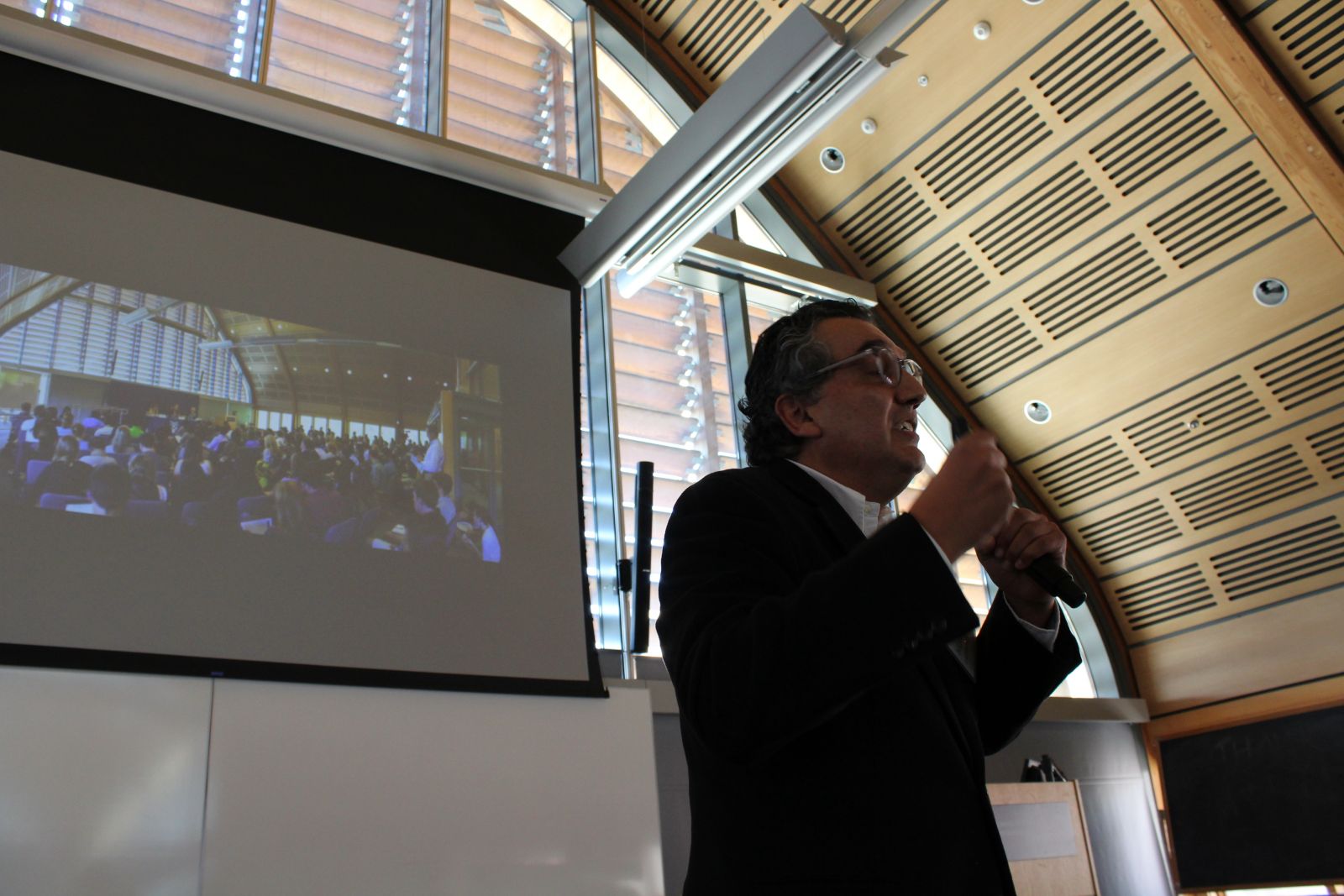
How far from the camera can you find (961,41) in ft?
16.5

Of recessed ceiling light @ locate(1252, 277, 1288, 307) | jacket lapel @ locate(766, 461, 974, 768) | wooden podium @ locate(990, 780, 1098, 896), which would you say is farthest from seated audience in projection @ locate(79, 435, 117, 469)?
recessed ceiling light @ locate(1252, 277, 1288, 307)

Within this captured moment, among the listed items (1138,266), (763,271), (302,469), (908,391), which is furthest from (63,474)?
(1138,266)

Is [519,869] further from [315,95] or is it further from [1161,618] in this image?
[1161,618]

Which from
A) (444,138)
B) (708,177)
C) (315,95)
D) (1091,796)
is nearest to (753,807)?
(708,177)

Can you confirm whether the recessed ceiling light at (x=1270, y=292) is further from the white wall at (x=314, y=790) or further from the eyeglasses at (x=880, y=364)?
the eyeglasses at (x=880, y=364)

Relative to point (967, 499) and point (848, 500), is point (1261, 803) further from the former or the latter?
point (967, 499)

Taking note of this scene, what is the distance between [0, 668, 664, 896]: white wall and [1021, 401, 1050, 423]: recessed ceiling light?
3168 mm

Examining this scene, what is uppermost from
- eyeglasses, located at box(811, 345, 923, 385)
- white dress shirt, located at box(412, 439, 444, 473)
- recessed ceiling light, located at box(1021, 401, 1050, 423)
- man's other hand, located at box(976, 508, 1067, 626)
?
recessed ceiling light, located at box(1021, 401, 1050, 423)

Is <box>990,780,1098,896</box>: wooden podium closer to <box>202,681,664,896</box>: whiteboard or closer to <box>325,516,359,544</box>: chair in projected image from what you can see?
<box>202,681,664,896</box>: whiteboard

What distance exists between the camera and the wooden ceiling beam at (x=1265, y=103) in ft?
14.4

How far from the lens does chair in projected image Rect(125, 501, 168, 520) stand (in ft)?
10.9

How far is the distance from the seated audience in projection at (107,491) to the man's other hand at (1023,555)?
2.94m

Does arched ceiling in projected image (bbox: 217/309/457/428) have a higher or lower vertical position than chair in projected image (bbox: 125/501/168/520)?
higher

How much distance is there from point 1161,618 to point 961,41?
136 inches
